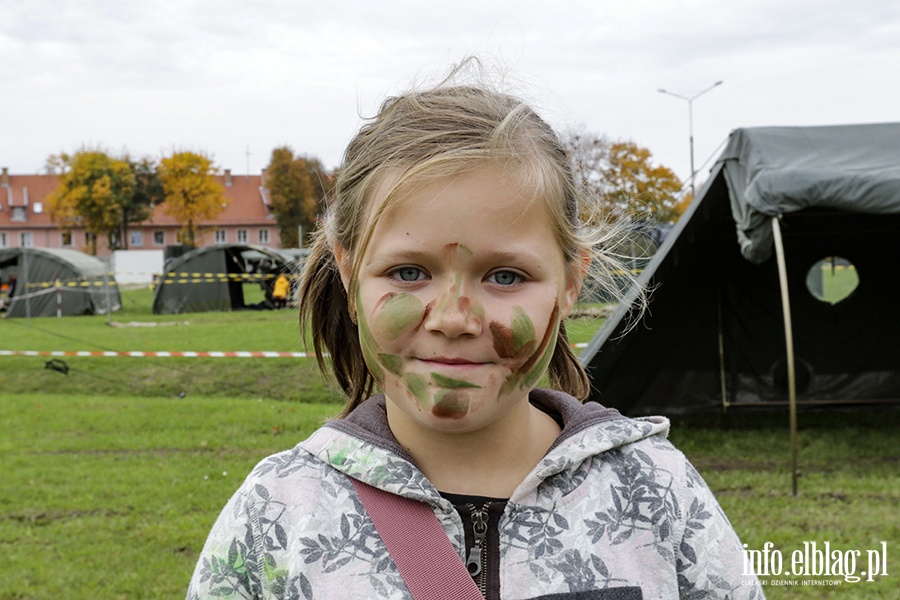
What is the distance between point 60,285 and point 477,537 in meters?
23.8

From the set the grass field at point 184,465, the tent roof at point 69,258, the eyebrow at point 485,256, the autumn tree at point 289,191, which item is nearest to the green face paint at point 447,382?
the eyebrow at point 485,256

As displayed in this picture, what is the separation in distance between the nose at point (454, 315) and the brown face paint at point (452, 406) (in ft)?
0.38

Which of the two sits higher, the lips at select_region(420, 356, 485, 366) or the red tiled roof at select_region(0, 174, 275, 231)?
the red tiled roof at select_region(0, 174, 275, 231)

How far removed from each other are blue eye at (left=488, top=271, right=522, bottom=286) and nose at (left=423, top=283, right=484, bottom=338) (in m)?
0.07

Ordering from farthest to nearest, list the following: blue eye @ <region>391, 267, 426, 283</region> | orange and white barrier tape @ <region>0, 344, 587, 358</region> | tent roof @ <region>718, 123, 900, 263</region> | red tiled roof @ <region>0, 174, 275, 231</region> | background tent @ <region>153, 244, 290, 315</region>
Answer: red tiled roof @ <region>0, 174, 275, 231</region>, background tent @ <region>153, 244, 290, 315</region>, orange and white barrier tape @ <region>0, 344, 587, 358</region>, tent roof @ <region>718, 123, 900, 263</region>, blue eye @ <region>391, 267, 426, 283</region>

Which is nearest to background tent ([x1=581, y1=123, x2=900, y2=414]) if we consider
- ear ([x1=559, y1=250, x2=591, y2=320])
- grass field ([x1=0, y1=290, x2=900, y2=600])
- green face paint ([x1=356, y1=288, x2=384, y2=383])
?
grass field ([x1=0, y1=290, x2=900, y2=600])

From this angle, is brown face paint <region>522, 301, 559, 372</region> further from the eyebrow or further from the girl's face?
the eyebrow

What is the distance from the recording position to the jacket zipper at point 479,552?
166 centimetres

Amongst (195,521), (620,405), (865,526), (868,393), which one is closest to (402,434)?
(195,521)

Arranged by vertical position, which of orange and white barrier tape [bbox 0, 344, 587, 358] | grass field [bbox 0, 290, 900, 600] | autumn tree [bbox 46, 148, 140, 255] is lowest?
grass field [bbox 0, 290, 900, 600]

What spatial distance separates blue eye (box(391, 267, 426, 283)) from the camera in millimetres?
1699

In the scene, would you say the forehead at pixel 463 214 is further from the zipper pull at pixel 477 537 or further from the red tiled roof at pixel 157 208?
the red tiled roof at pixel 157 208

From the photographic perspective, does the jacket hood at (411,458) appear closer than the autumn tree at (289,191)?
Yes

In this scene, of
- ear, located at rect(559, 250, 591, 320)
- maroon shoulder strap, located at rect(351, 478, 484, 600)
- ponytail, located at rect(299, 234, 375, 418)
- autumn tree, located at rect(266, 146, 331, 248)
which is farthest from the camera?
autumn tree, located at rect(266, 146, 331, 248)
